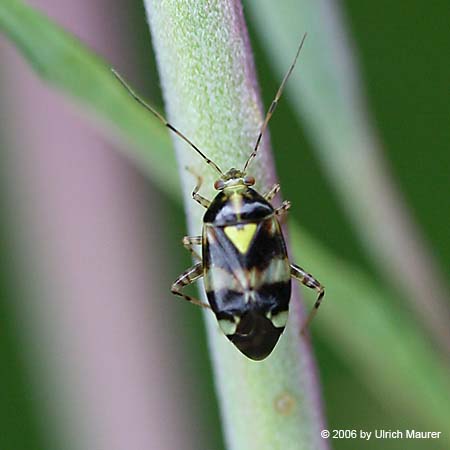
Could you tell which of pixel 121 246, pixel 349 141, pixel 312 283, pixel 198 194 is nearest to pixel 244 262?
pixel 312 283

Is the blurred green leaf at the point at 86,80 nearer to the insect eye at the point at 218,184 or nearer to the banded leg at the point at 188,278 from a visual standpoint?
the insect eye at the point at 218,184

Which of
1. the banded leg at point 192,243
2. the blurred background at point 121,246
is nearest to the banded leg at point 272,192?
the banded leg at point 192,243

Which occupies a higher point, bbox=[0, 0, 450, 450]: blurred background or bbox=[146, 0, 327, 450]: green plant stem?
bbox=[0, 0, 450, 450]: blurred background

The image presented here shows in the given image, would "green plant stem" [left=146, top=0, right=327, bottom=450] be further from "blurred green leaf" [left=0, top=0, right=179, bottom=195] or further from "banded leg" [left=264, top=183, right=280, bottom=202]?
"blurred green leaf" [left=0, top=0, right=179, bottom=195]

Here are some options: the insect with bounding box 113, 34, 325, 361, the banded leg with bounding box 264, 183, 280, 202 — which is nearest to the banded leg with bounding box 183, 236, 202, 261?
the insect with bounding box 113, 34, 325, 361

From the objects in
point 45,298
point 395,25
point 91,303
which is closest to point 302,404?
point 91,303

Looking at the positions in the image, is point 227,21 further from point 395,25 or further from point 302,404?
point 395,25
